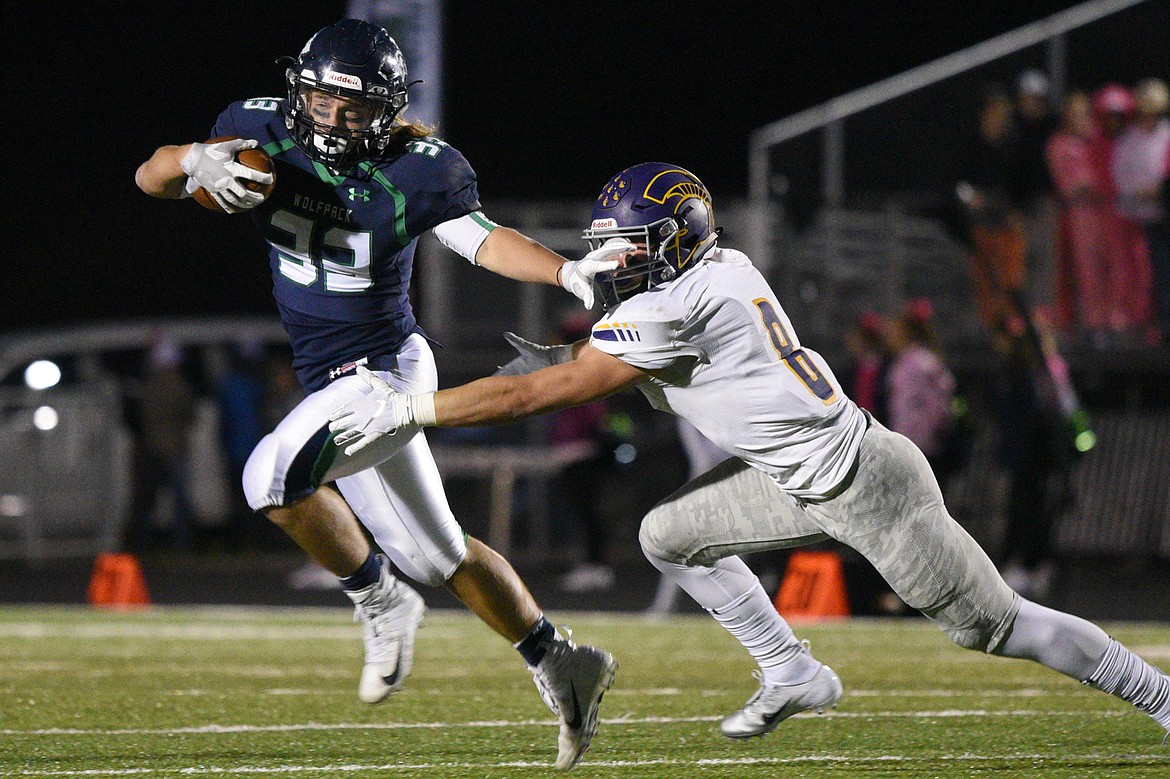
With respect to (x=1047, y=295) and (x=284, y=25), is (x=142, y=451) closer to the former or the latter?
(x=1047, y=295)

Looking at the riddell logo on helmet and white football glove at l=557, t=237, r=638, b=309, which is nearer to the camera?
white football glove at l=557, t=237, r=638, b=309

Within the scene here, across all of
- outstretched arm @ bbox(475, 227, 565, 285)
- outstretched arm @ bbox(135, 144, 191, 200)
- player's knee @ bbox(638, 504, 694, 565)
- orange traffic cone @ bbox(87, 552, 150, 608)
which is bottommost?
orange traffic cone @ bbox(87, 552, 150, 608)

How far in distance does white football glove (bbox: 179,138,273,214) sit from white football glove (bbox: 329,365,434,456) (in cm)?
54

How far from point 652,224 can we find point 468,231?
2.31ft

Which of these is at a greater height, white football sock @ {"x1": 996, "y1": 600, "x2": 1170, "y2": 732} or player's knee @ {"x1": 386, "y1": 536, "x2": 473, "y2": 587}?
player's knee @ {"x1": 386, "y1": 536, "x2": 473, "y2": 587}

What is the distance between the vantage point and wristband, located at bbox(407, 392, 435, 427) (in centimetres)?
374

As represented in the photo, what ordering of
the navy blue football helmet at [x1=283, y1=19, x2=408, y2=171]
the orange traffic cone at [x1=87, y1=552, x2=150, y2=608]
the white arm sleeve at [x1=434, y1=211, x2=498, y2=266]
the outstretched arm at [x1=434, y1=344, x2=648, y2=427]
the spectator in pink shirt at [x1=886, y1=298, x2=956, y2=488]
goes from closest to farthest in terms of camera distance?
the outstretched arm at [x1=434, y1=344, x2=648, y2=427]
the navy blue football helmet at [x1=283, y1=19, x2=408, y2=171]
the white arm sleeve at [x1=434, y1=211, x2=498, y2=266]
the spectator in pink shirt at [x1=886, y1=298, x2=956, y2=488]
the orange traffic cone at [x1=87, y1=552, x2=150, y2=608]

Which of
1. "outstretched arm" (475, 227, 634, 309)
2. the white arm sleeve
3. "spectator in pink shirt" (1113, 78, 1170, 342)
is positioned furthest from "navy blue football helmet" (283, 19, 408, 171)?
"spectator in pink shirt" (1113, 78, 1170, 342)

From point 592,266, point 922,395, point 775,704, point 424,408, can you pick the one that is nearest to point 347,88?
point 592,266

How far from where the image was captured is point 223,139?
413cm

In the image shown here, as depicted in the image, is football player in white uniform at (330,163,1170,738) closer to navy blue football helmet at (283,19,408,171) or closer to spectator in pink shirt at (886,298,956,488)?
navy blue football helmet at (283,19,408,171)

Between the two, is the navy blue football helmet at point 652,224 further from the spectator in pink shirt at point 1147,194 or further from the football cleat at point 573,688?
the spectator in pink shirt at point 1147,194

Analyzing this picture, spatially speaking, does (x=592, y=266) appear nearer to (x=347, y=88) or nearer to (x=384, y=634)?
(x=347, y=88)

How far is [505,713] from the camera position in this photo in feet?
16.0
